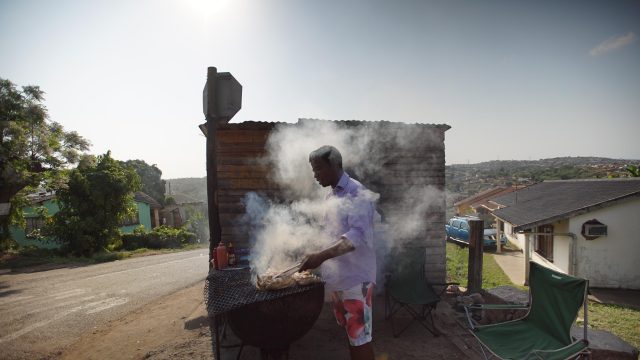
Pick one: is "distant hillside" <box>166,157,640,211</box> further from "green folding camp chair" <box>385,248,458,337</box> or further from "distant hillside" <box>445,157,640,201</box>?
"green folding camp chair" <box>385,248,458,337</box>

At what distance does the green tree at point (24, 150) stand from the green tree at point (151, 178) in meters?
24.5

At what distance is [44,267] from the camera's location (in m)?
13.8

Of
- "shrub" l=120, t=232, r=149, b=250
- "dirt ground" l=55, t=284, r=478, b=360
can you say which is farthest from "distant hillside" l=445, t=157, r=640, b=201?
"dirt ground" l=55, t=284, r=478, b=360

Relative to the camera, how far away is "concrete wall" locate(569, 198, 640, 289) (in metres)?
11.7

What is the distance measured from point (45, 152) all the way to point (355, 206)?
19.6 m

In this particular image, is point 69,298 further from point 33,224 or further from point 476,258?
point 33,224

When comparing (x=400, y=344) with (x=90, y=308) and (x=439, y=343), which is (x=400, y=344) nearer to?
(x=439, y=343)

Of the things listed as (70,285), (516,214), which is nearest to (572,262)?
(516,214)

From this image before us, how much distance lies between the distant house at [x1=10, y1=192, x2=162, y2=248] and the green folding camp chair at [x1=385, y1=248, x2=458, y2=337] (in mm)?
19548

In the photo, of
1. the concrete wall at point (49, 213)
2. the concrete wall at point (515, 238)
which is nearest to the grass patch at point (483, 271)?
the concrete wall at point (515, 238)

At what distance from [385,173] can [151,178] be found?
4178 cm

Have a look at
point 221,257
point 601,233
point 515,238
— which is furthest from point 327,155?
point 515,238

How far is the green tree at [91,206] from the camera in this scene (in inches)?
663

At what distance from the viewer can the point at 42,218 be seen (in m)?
20.1
